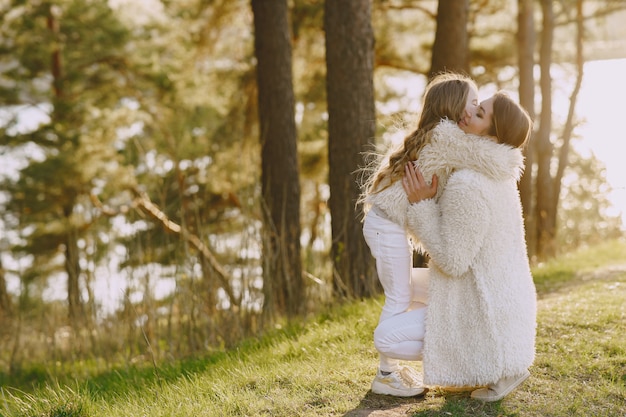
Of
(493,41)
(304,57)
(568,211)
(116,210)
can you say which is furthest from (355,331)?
(568,211)

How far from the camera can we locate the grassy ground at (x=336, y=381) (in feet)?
10.4

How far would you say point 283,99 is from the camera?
6.82m

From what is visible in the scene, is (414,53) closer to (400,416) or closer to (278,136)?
(278,136)

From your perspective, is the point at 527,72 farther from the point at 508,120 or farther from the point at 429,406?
the point at 429,406

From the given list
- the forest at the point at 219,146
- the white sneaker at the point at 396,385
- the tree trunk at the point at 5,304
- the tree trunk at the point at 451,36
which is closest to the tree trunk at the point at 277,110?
the forest at the point at 219,146

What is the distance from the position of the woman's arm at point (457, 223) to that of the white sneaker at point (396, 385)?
58cm

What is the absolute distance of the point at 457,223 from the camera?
2916 mm

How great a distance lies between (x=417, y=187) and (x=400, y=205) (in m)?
0.11

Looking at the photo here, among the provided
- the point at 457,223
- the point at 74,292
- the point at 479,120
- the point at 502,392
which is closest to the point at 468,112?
the point at 479,120

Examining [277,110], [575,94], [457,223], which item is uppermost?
[575,94]

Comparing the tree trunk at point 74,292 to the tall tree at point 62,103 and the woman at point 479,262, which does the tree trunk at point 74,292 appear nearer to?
the woman at point 479,262

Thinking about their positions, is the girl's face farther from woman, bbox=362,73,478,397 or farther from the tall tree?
the tall tree

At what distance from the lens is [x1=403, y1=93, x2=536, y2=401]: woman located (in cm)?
293

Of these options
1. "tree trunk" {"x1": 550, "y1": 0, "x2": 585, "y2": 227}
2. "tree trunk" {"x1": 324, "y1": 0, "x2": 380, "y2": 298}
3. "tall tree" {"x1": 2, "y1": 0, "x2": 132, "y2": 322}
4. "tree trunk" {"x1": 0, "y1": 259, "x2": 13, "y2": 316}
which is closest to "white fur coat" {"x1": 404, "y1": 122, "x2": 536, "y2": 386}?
"tree trunk" {"x1": 324, "y1": 0, "x2": 380, "y2": 298}
